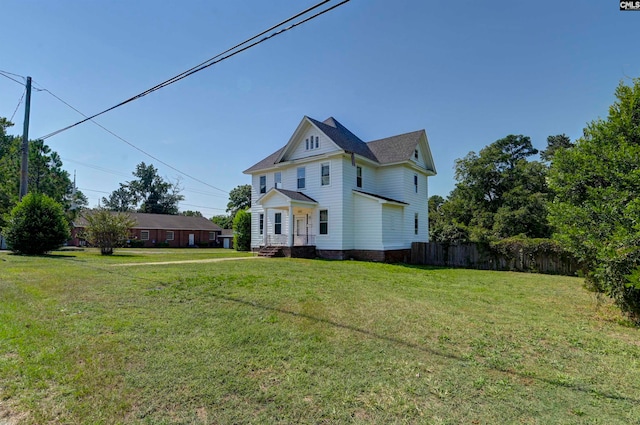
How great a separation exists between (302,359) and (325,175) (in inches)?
630

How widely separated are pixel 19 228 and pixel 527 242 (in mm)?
26083

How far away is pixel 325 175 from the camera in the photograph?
19.6 metres

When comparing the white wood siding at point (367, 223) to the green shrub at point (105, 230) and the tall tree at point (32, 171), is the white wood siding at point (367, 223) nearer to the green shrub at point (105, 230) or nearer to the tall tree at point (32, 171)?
the green shrub at point (105, 230)

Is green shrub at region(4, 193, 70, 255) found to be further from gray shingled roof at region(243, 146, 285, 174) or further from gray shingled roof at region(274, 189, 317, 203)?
gray shingled roof at region(274, 189, 317, 203)

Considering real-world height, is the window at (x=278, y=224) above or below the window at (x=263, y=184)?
below

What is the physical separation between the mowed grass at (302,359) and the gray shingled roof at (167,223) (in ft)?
122

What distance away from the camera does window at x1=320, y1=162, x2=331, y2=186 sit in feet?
63.8

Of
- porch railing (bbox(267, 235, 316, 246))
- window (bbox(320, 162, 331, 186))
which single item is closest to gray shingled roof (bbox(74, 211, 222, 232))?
porch railing (bbox(267, 235, 316, 246))

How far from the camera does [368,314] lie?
617 centimetres

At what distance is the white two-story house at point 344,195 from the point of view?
18.7 meters

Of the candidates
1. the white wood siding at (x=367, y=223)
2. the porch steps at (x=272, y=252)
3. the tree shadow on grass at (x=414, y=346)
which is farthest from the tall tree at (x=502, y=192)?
the tree shadow on grass at (x=414, y=346)

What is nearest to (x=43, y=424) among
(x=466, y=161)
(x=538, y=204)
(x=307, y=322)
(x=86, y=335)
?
(x=86, y=335)

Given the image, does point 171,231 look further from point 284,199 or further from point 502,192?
point 502,192

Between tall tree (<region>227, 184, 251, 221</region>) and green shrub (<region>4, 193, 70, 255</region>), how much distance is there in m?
33.9
